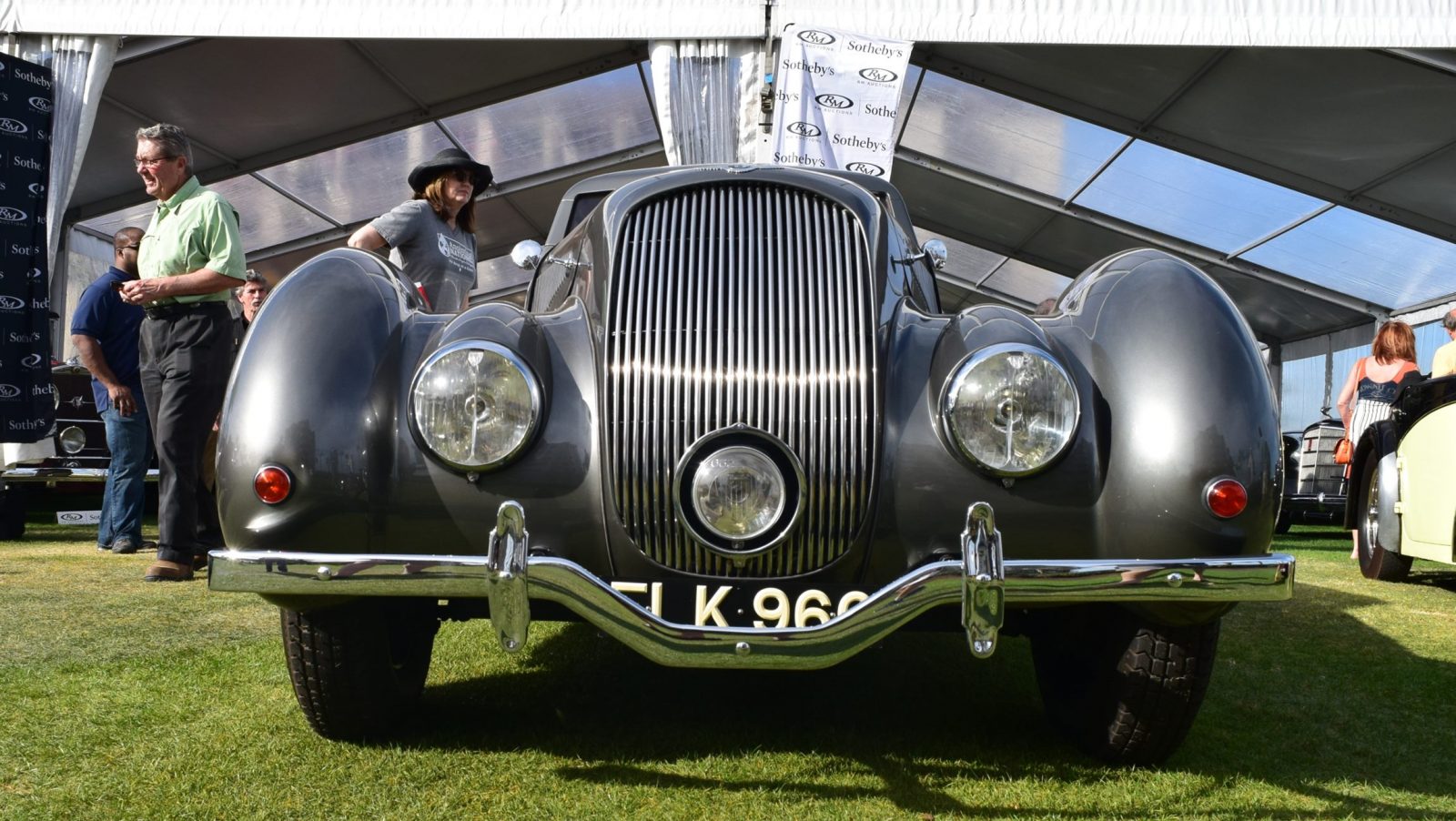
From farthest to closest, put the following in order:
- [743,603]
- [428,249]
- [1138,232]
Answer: [1138,232] → [428,249] → [743,603]

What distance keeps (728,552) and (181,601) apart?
301cm

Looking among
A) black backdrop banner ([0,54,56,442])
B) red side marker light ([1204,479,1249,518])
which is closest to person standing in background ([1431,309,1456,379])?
red side marker light ([1204,479,1249,518])

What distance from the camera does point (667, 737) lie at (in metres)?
2.49

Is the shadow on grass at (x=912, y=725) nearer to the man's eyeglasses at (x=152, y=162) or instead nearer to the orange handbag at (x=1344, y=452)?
the man's eyeglasses at (x=152, y=162)

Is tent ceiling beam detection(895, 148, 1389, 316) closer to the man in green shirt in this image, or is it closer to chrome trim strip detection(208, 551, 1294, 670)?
the man in green shirt

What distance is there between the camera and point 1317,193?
32.1 ft

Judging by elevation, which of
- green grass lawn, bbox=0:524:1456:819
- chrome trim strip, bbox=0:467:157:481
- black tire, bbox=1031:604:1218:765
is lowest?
green grass lawn, bbox=0:524:1456:819

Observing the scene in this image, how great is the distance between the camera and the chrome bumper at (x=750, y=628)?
187 cm

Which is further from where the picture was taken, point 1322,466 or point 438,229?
point 1322,466

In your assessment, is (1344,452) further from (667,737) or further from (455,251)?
(667,737)

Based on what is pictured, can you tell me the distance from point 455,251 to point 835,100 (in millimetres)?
3226

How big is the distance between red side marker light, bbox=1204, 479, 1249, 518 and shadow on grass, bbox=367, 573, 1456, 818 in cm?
58

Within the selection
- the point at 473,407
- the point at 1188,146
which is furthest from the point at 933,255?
the point at 1188,146

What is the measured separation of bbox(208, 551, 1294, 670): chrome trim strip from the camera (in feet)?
6.13
